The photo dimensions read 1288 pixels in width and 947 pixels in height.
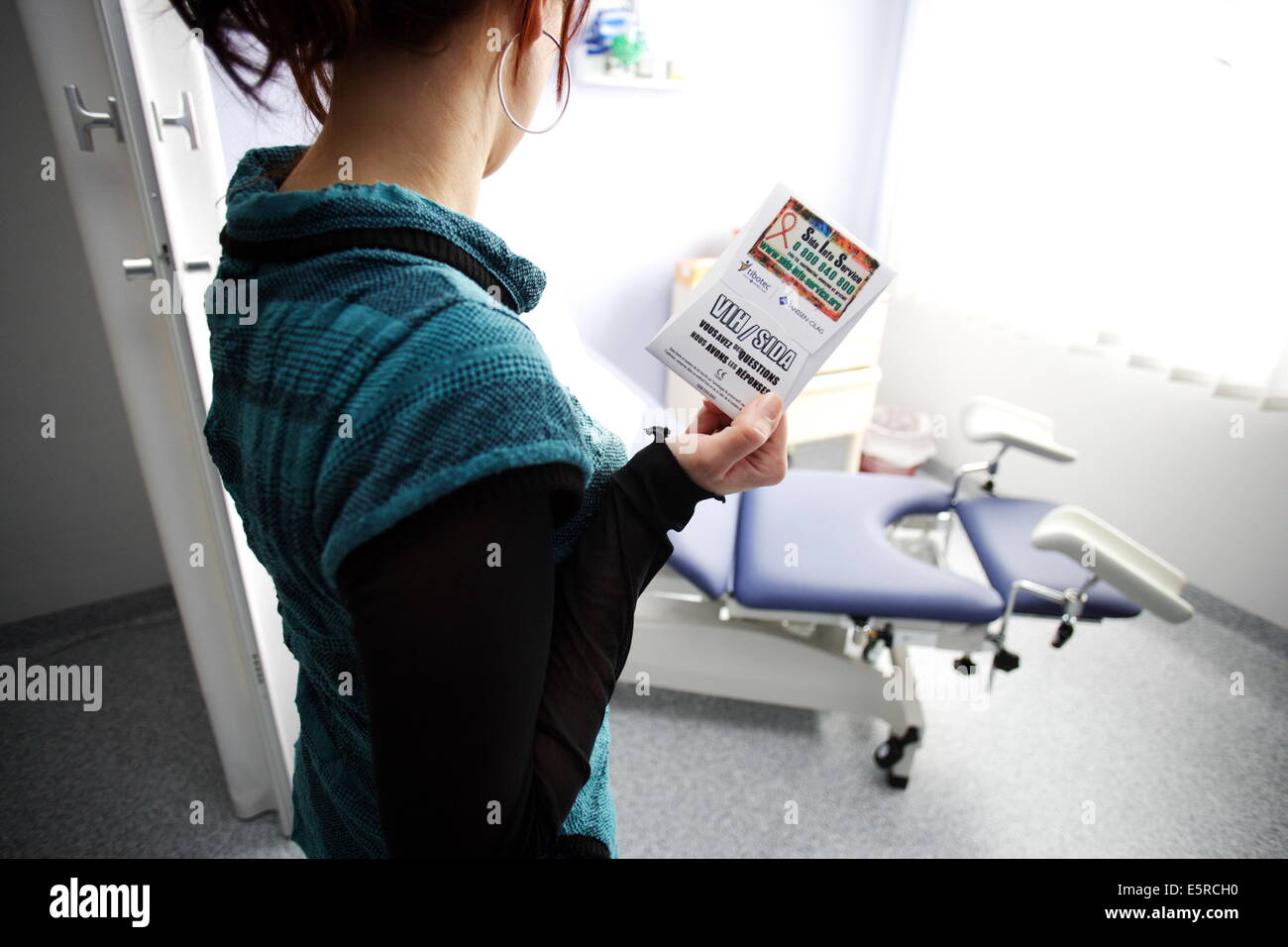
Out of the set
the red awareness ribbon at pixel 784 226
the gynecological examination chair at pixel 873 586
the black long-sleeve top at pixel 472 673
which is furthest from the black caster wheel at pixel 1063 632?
the black long-sleeve top at pixel 472 673

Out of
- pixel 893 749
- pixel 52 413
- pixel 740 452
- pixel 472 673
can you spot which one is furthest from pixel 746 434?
pixel 52 413

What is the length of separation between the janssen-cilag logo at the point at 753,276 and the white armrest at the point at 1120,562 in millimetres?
795

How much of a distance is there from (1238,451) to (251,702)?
2572mm

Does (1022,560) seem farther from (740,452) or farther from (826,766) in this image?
(740,452)

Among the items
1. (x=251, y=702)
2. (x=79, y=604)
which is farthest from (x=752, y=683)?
(x=79, y=604)

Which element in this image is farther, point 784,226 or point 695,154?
point 695,154

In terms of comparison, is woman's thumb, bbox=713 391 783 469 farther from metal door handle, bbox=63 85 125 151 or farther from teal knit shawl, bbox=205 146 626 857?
metal door handle, bbox=63 85 125 151

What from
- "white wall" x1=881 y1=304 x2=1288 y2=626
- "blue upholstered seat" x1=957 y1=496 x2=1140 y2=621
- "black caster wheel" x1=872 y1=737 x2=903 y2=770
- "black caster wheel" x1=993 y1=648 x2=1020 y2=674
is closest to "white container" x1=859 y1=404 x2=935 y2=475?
"white wall" x1=881 y1=304 x2=1288 y2=626

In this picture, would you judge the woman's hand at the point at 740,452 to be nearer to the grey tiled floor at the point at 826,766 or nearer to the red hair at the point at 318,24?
the red hair at the point at 318,24

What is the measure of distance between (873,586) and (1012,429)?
615 mm

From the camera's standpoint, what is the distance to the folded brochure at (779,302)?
71 centimetres

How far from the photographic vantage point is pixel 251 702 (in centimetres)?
131

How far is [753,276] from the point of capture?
0.73m
